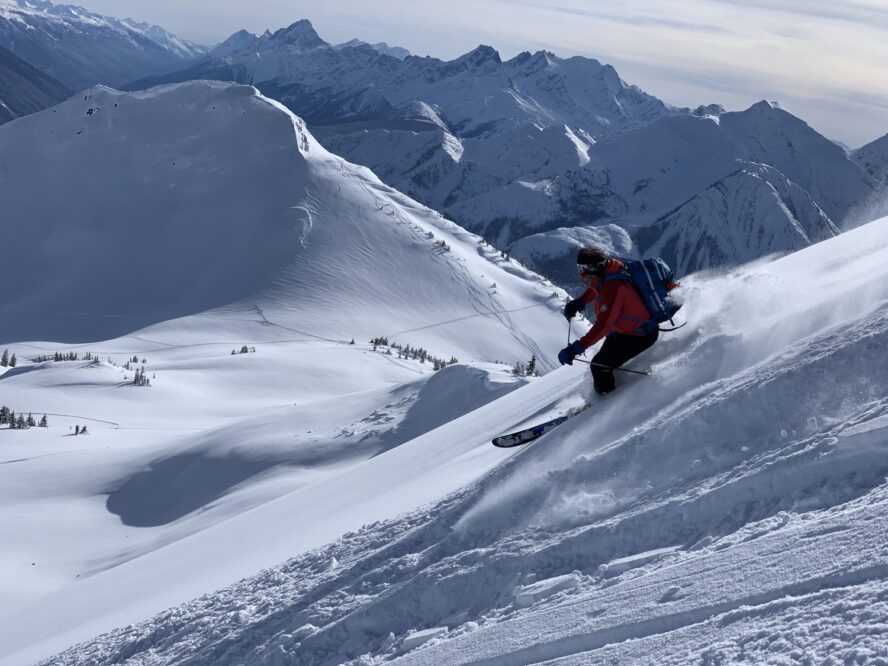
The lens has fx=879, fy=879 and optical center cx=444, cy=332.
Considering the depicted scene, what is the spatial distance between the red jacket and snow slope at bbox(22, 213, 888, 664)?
0.42 meters

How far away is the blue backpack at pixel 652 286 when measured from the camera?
930 cm

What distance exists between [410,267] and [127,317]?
28.1 meters

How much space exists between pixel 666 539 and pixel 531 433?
150 inches

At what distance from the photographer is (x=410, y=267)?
88000 mm

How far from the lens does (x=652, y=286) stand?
9375mm

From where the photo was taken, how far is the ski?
31.4 feet

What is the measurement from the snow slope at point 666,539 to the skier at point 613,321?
0.25 m

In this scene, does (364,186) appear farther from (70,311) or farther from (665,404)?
(665,404)

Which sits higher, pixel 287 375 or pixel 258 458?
pixel 287 375

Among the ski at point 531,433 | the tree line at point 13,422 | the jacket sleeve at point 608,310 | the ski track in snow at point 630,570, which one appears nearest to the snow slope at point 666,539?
the ski track in snow at point 630,570

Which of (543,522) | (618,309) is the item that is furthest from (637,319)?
(543,522)

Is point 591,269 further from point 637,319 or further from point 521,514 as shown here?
point 521,514

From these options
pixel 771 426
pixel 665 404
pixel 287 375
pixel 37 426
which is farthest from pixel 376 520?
pixel 287 375

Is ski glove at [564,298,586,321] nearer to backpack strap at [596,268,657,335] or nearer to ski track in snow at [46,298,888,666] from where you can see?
backpack strap at [596,268,657,335]
